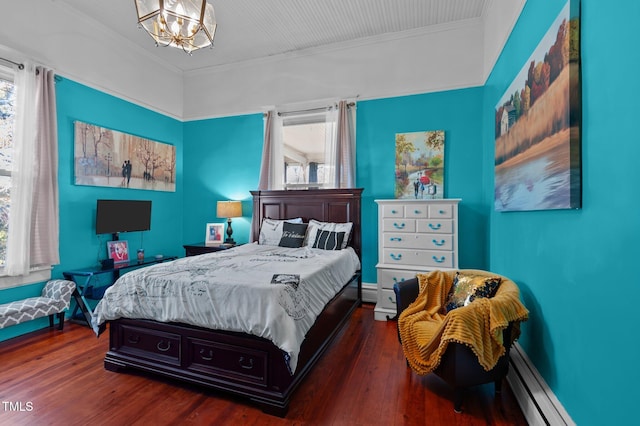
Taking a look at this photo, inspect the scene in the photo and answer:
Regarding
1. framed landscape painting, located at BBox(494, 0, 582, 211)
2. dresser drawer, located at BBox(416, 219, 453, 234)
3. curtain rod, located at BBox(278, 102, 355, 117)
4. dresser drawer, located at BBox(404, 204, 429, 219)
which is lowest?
dresser drawer, located at BBox(416, 219, 453, 234)

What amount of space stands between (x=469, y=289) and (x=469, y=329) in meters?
0.58

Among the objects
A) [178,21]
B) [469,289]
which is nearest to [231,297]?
[469,289]

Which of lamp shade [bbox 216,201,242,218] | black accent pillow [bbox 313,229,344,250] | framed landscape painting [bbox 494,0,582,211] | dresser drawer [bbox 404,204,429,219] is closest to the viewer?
framed landscape painting [bbox 494,0,582,211]

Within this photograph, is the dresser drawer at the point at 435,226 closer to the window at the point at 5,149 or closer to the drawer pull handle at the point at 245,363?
the drawer pull handle at the point at 245,363

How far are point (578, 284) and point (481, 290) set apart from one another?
2.46 feet

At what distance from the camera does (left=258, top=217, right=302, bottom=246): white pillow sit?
4008mm

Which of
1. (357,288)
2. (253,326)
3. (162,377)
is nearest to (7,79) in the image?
(162,377)

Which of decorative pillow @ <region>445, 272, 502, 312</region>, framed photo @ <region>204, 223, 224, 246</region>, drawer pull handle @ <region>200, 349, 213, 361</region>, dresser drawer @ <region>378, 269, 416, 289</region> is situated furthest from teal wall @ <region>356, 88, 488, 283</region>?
drawer pull handle @ <region>200, 349, 213, 361</region>

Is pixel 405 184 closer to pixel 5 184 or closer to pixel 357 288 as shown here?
pixel 357 288

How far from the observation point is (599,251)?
1287 mm

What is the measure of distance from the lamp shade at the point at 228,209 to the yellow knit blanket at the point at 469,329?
2987 millimetres

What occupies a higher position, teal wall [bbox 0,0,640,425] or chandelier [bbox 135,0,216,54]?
chandelier [bbox 135,0,216,54]

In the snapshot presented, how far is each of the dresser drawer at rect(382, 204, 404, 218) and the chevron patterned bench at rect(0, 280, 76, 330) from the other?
11.0 ft

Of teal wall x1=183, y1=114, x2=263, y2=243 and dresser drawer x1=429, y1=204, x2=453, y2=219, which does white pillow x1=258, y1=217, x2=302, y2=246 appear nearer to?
teal wall x1=183, y1=114, x2=263, y2=243
